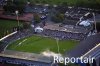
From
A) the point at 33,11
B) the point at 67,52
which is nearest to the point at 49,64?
the point at 67,52

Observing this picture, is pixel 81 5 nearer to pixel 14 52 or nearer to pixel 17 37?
pixel 17 37

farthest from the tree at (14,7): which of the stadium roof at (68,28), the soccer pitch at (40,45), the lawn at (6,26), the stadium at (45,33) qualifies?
the soccer pitch at (40,45)

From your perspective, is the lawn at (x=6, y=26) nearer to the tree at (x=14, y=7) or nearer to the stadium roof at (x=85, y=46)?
the tree at (x=14, y=7)

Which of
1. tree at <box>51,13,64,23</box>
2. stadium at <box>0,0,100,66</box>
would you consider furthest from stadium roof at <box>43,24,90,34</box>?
tree at <box>51,13,64,23</box>

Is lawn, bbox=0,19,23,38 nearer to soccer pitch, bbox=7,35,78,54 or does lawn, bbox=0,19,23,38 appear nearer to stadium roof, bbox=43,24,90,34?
soccer pitch, bbox=7,35,78,54

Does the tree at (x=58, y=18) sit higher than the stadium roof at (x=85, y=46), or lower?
higher

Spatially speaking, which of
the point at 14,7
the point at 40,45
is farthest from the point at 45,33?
the point at 14,7

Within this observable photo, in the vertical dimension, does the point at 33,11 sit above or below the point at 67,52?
above
